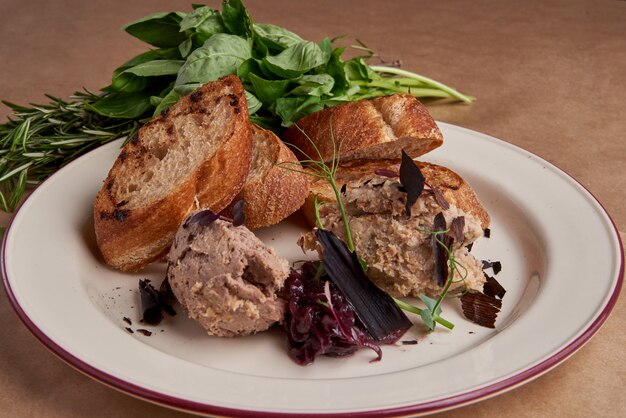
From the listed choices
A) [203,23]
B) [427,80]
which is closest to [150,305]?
[203,23]

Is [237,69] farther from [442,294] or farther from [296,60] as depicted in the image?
[442,294]

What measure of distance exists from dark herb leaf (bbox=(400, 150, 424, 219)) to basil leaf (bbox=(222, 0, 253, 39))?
181 centimetres

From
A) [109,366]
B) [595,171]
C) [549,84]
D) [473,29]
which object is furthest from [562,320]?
[473,29]

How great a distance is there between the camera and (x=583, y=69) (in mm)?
6152

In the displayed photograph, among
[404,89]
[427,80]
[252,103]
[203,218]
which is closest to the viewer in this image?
[203,218]

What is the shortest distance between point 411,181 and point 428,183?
2.24 ft

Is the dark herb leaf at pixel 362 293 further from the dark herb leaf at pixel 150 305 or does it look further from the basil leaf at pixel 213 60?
the basil leaf at pixel 213 60

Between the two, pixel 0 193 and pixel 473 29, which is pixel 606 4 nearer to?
pixel 473 29

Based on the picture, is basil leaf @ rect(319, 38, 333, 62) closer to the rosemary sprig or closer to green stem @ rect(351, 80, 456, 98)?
green stem @ rect(351, 80, 456, 98)

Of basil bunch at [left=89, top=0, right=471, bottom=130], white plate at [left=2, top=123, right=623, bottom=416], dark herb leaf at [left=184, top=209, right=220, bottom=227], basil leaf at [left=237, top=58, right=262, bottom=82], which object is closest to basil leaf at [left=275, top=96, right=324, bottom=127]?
basil bunch at [left=89, top=0, right=471, bottom=130]

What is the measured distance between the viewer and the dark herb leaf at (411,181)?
10.2 ft

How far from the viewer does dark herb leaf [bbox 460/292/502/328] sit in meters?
3.24

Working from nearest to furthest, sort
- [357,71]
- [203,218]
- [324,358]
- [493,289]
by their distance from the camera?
[324,358] < [203,218] < [493,289] < [357,71]

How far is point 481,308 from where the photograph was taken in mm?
3283
